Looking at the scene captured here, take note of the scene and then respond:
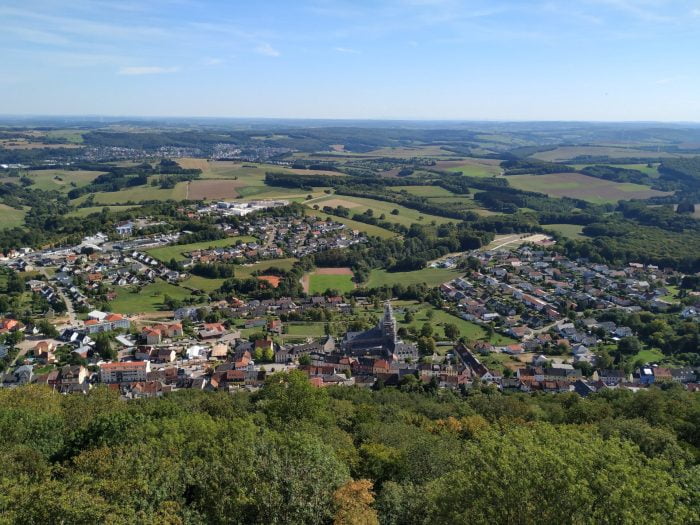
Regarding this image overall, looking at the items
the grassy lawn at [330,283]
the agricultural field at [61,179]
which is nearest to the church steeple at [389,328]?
the grassy lawn at [330,283]


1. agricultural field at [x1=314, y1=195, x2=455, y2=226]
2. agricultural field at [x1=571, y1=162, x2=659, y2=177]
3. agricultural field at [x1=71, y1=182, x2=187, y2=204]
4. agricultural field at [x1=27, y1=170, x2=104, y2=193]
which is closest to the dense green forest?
agricultural field at [x1=314, y1=195, x2=455, y2=226]

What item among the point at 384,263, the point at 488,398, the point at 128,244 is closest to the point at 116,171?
the point at 128,244

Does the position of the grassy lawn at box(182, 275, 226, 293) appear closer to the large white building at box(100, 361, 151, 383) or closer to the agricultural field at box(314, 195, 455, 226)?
the large white building at box(100, 361, 151, 383)

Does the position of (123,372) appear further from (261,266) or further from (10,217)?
(10,217)

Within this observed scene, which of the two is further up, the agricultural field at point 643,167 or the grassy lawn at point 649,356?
the agricultural field at point 643,167

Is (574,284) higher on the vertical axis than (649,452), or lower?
lower

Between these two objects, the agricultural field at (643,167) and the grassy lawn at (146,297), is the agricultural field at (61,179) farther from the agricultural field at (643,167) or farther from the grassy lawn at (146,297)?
the agricultural field at (643,167)

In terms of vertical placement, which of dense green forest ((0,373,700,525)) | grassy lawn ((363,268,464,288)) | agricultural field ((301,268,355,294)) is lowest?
grassy lawn ((363,268,464,288))

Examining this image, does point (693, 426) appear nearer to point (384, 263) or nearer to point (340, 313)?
point (340, 313)
